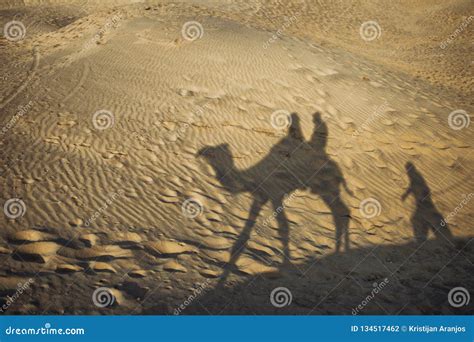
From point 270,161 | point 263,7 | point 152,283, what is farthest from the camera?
point 263,7

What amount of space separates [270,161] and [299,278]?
2719mm

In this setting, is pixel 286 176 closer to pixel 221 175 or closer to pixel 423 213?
pixel 221 175

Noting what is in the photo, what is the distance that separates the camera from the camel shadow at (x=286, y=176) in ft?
19.7

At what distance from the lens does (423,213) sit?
6.71m

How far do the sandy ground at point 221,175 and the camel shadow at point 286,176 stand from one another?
30 mm

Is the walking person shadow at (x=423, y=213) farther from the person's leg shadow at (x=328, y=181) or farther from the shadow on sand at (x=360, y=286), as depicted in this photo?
the person's leg shadow at (x=328, y=181)

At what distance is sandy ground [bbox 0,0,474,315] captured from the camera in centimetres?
444

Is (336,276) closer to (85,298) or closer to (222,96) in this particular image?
(85,298)

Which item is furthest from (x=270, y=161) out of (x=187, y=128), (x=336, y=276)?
(x=336, y=276)

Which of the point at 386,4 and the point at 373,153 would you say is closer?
the point at 373,153

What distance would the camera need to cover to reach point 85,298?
13.0 feet

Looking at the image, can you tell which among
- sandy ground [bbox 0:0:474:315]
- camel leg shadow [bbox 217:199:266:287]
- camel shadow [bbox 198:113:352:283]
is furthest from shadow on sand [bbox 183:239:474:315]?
camel shadow [bbox 198:113:352:283]

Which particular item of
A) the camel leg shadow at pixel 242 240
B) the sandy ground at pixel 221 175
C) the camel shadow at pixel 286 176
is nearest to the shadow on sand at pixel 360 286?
the sandy ground at pixel 221 175

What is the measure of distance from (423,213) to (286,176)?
2.30m
